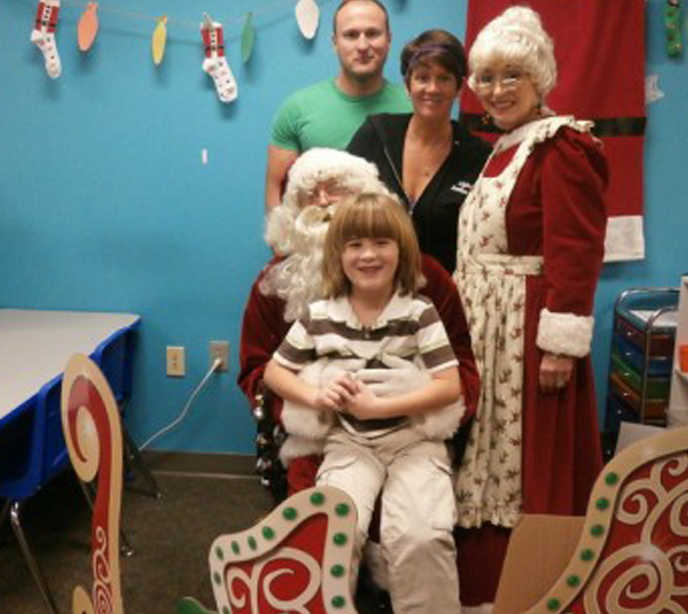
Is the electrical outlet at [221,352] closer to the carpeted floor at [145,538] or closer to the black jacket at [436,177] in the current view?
the carpeted floor at [145,538]

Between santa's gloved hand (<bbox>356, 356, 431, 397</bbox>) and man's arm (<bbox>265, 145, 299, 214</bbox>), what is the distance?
3.16 feet

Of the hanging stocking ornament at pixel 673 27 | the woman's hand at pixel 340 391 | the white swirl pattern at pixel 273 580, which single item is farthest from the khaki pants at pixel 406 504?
the hanging stocking ornament at pixel 673 27

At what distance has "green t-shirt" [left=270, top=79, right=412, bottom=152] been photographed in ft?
7.03

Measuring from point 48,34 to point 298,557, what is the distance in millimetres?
2296

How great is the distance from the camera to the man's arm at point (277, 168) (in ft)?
7.39

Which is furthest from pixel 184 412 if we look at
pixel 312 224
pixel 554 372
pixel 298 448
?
pixel 554 372

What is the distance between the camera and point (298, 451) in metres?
1.56

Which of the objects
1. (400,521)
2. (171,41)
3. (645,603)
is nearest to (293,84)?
(171,41)

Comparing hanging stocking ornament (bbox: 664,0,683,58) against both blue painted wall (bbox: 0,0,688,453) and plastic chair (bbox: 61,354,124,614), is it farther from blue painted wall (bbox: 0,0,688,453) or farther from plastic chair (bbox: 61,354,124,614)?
plastic chair (bbox: 61,354,124,614)

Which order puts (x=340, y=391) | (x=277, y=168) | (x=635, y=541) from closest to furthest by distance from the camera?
1. (x=635, y=541)
2. (x=340, y=391)
3. (x=277, y=168)

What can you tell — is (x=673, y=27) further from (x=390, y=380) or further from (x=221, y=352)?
Answer: (x=221, y=352)

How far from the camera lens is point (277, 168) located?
7.44 feet

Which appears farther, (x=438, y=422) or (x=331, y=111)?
(x=331, y=111)

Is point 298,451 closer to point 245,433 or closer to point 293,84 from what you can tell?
point 245,433
